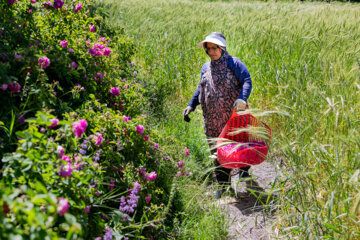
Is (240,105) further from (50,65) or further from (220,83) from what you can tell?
(50,65)

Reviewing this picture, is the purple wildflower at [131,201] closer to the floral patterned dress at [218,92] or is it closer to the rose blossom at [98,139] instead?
the rose blossom at [98,139]

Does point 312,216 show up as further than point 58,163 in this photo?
Yes

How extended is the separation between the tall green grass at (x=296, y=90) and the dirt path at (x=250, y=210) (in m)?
0.16

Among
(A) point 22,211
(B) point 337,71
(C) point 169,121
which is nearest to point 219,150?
(B) point 337,71

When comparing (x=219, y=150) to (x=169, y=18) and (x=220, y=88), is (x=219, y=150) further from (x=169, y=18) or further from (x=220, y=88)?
(x=169, y=18)

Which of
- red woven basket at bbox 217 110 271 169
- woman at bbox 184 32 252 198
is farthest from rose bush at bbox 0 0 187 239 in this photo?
woman at bbox 184 32 252 198

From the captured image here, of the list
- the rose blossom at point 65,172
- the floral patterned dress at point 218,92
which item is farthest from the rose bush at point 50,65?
the floral patterned dress at point 218,92

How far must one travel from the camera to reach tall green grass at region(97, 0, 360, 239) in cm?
180

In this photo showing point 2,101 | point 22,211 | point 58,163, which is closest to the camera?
point 22,211

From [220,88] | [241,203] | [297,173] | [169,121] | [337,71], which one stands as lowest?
[241,203]

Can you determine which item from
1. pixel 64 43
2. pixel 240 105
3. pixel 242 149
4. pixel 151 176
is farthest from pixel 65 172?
pixel 240 105

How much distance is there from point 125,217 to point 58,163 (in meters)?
0.62

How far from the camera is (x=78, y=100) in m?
2.47

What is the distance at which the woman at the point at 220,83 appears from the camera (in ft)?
9.68
